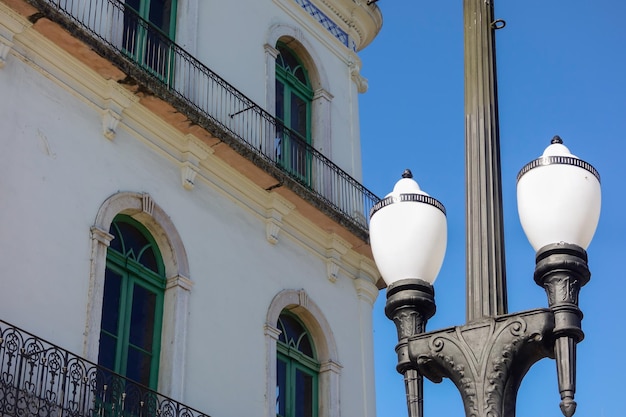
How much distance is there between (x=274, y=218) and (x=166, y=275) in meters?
2.12

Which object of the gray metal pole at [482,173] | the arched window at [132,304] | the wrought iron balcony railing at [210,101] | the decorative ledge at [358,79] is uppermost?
the decorative ledge at [358,79]

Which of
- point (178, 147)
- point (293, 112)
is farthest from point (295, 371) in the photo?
point (293, 112)

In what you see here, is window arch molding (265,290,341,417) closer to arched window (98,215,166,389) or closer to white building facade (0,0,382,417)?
white building facade (0,0,382,417)

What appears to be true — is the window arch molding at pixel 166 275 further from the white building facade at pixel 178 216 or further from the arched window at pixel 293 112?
the arched window at pixel 293 112

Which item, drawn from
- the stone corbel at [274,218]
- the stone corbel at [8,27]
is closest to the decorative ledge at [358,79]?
the stone corbel at [274,218]

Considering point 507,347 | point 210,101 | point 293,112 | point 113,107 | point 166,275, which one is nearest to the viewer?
point 507,347

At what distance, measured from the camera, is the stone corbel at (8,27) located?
38.0ft

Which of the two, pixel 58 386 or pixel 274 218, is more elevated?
pixel 274 218

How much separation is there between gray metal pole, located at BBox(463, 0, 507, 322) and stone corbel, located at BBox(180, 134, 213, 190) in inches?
292

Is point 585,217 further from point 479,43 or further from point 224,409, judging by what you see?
point 224,409

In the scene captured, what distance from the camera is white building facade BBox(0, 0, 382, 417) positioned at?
1121 centimetres

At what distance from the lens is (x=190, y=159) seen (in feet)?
44.4

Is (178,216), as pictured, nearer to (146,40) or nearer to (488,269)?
(146,40)

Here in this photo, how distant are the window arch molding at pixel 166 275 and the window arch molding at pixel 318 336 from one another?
4.91 feet
